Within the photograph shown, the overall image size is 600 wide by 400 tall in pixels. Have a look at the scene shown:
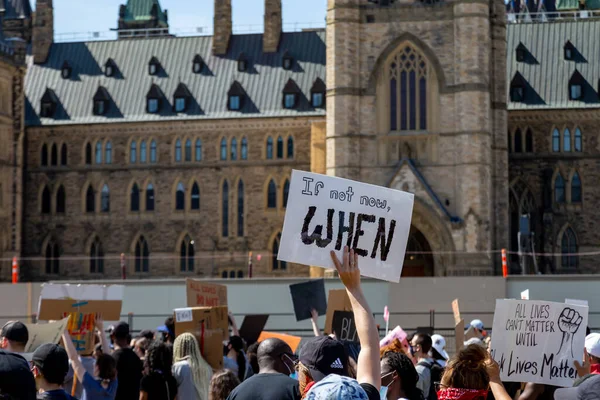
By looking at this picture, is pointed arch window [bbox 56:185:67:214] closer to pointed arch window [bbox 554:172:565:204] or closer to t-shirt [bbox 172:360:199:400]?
pointed arch window [bbox 554:172:565:204]

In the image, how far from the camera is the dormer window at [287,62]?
5866cm

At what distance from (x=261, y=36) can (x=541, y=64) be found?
41.4 ft

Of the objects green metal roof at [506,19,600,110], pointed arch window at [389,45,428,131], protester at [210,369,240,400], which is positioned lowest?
protester at [210,369,240,400]

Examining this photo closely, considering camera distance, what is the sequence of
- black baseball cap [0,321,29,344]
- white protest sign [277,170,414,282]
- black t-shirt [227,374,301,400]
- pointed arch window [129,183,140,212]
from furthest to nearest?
pointed arch window [129,183,140,212] → black baseball cap [0,321,29,344] → white protest sign [277,170,414,282] → black t-shirt [227,374,301,400]

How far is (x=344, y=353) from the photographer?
7.90 metres

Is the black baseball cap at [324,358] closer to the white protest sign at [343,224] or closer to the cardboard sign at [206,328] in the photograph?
the white protest sign at [343,224]

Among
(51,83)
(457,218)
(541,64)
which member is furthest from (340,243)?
(51,83)

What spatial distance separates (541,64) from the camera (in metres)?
57.4

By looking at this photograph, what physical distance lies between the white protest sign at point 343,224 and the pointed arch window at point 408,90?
128 feet

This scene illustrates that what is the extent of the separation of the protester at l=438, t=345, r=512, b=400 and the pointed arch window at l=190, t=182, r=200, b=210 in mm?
49389

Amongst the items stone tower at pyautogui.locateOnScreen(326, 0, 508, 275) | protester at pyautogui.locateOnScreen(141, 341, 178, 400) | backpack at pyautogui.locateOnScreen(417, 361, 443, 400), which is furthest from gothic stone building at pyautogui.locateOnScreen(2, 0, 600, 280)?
protester at pyautogui.locateOnScreen(141, 341, 178, 400)

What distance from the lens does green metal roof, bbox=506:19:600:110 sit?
55844mm

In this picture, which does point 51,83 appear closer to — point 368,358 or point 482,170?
point 482,170

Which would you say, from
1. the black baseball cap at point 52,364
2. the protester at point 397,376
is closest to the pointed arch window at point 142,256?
the black baseball cap at point 52,364
